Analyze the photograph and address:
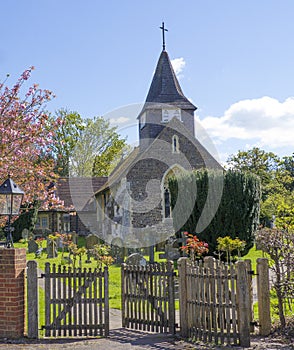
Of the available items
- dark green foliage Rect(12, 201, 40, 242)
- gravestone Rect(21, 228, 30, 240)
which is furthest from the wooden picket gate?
dark green foliage Rect(12, 201, 40, 242)

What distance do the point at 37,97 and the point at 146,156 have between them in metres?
15.1

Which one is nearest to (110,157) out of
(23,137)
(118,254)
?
(118,254)

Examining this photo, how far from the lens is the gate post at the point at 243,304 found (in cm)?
716

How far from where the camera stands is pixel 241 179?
786 inches

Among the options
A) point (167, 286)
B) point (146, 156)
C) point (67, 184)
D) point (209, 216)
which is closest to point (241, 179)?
point (209, 216)

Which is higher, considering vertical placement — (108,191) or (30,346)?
(108,191)

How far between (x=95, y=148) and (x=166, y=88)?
18.0 m

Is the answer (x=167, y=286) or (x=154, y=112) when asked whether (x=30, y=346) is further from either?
(x=154, y=112)

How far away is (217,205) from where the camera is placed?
1961 cm

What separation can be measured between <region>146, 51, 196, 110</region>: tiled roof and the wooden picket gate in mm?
24811

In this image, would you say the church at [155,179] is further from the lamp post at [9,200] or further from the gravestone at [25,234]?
the lamp post at [9,200]

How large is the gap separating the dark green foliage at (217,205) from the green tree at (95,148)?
2848 cm

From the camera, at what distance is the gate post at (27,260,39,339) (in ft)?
25.5

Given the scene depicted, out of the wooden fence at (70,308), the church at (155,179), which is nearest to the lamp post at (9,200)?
the wooden fence at (70,308)
